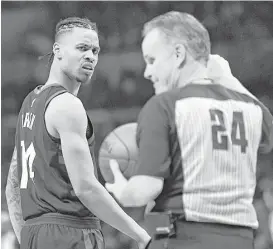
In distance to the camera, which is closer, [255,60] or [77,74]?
[77,74]

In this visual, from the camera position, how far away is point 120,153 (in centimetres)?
389

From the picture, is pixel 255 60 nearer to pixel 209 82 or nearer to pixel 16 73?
pixel 16 73

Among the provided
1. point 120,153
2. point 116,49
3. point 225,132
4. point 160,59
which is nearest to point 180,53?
point 160,59

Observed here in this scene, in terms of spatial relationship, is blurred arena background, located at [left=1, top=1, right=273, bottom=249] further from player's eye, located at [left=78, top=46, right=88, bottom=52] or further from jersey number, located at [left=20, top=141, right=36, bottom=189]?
jersey number, located at [left=20, top=141, right=36, bottom=189]

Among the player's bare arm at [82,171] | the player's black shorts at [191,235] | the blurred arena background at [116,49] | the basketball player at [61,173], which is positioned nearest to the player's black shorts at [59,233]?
the basketball player at [61,173]

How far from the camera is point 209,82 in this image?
87.3 inches

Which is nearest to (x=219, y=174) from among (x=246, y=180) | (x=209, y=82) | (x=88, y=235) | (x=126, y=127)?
(x=246, y=180)

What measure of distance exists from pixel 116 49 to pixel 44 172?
5.62m

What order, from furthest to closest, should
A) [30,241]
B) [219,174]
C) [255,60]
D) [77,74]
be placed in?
[255,60] → [77,74] → [30,241] → [219,174]

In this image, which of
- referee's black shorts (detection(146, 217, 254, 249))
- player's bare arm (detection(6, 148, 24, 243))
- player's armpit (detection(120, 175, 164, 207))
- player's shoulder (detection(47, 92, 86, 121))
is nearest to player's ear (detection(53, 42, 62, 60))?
player's shoulder (detection(47, 92, 86, 121))

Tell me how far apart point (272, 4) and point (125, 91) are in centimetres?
219

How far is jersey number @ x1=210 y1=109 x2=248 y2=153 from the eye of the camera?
210 cm

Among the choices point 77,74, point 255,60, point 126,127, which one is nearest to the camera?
point 77,74

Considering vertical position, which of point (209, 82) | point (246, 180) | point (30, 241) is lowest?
point (30, 241)
